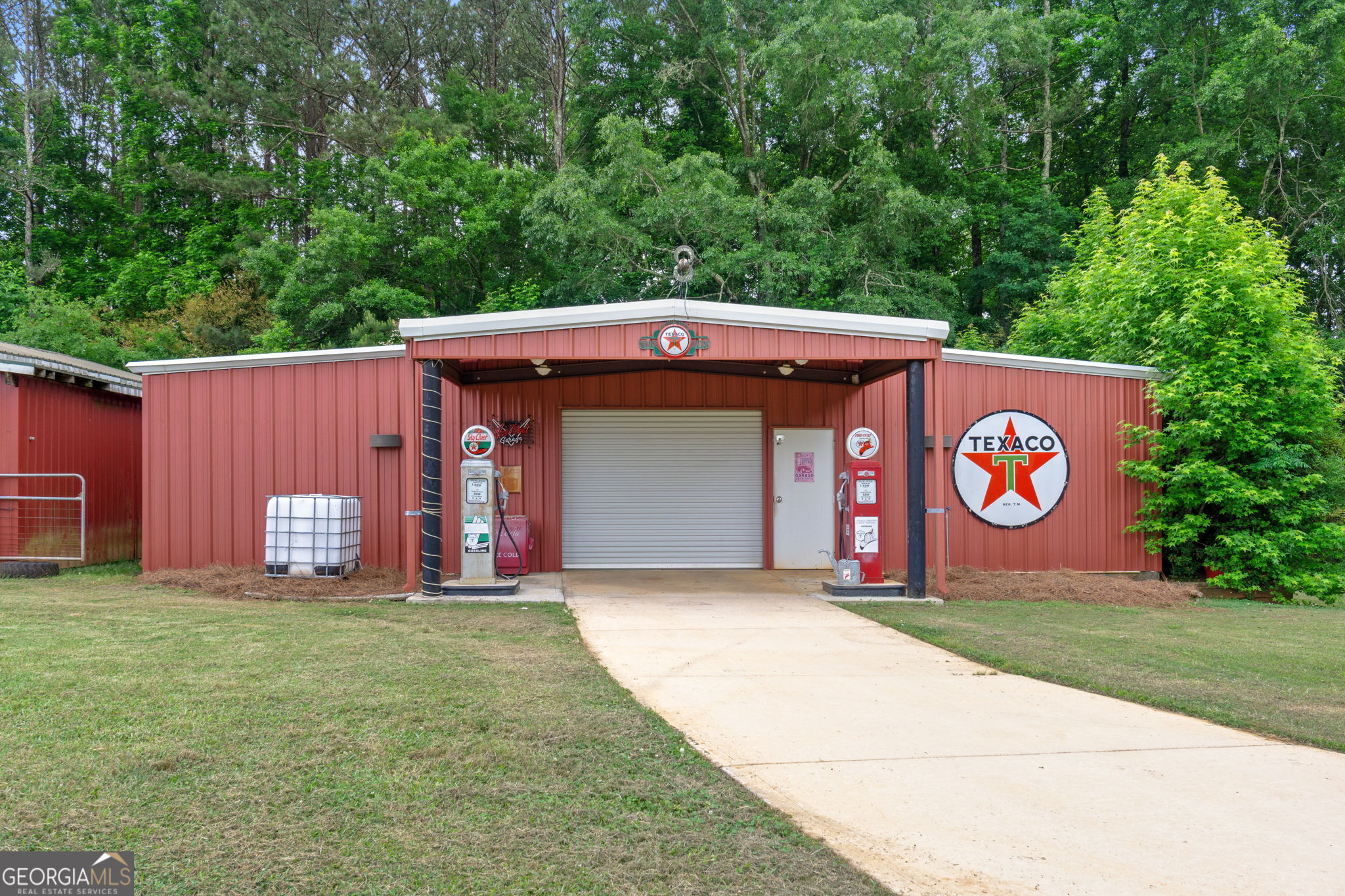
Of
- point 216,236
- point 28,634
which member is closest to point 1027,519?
point 28,634

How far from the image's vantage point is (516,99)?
89.0 feet

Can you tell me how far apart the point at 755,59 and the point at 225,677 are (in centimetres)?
2016

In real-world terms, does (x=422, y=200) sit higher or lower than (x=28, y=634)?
higher

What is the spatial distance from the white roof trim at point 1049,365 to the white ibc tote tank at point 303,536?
8418mm

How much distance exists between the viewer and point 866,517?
1095 centimetres

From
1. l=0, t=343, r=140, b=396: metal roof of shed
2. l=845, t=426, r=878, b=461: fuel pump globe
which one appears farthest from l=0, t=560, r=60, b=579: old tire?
l=845, t=426, r=878, b=461: fuel pump globe

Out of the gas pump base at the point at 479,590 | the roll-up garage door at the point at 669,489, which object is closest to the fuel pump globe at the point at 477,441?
the gas pump base at the point at 479,590

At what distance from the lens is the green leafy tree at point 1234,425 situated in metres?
12.5

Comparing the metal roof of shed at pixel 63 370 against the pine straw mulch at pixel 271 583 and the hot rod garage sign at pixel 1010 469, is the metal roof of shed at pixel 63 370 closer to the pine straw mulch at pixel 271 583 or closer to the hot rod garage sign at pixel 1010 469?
the pine straw mulch at pixel 271 583

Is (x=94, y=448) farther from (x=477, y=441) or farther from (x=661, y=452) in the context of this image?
(x=661, y=452)

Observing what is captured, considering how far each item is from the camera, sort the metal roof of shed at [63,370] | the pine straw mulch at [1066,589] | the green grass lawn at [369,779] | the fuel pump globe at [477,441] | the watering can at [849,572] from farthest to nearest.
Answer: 1. the metal roof of shed at [63,370]
2. the pine straw mulch at [1066,589]
3. the watering can at [849,572]
4. the fuel pump globe at [477,441]
5. the green grass lawn at [369,779]

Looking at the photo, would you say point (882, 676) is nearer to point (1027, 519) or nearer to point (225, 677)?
point (225, 677)

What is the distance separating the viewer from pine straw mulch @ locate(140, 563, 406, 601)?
10289mm

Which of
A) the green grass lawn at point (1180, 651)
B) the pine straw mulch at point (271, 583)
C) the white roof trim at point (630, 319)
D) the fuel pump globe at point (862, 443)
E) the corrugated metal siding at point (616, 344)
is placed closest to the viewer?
the green grass lawn at point (1180, 651)
